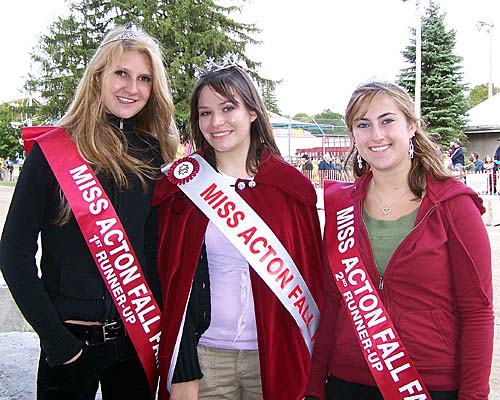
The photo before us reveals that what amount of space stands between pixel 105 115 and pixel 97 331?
0.86 meters

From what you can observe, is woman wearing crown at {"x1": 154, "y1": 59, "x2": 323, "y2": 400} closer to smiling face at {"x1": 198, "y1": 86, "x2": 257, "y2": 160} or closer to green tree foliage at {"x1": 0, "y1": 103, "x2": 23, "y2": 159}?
smiling face at {"x1": 198, "y1": 86, "x2": 257, "y2": 160}

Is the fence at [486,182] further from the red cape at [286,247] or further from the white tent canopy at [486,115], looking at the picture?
the white tent canopy at [486,115]

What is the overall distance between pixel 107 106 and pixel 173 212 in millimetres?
521

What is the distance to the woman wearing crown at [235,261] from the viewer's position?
6.73ft

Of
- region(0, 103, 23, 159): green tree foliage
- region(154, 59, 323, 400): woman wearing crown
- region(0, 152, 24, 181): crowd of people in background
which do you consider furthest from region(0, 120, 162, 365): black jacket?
region(0, 152, 24, 181): crowd of people in background

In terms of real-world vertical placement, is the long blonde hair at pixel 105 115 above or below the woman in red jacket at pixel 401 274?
above

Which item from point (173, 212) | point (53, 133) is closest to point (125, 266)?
point (173, 212)

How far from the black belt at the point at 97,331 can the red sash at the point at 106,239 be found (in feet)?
0.13

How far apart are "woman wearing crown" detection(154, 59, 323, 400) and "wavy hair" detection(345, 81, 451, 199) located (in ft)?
1.22

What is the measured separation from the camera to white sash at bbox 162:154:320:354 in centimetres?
212

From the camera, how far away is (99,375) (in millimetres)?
2084

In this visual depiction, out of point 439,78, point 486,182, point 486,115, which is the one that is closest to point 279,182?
point 486,182

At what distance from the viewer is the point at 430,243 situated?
6.03 ft

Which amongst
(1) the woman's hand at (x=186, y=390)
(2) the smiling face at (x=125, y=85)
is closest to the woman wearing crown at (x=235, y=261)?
(1) the woman's hand at (x=186, y=390)
